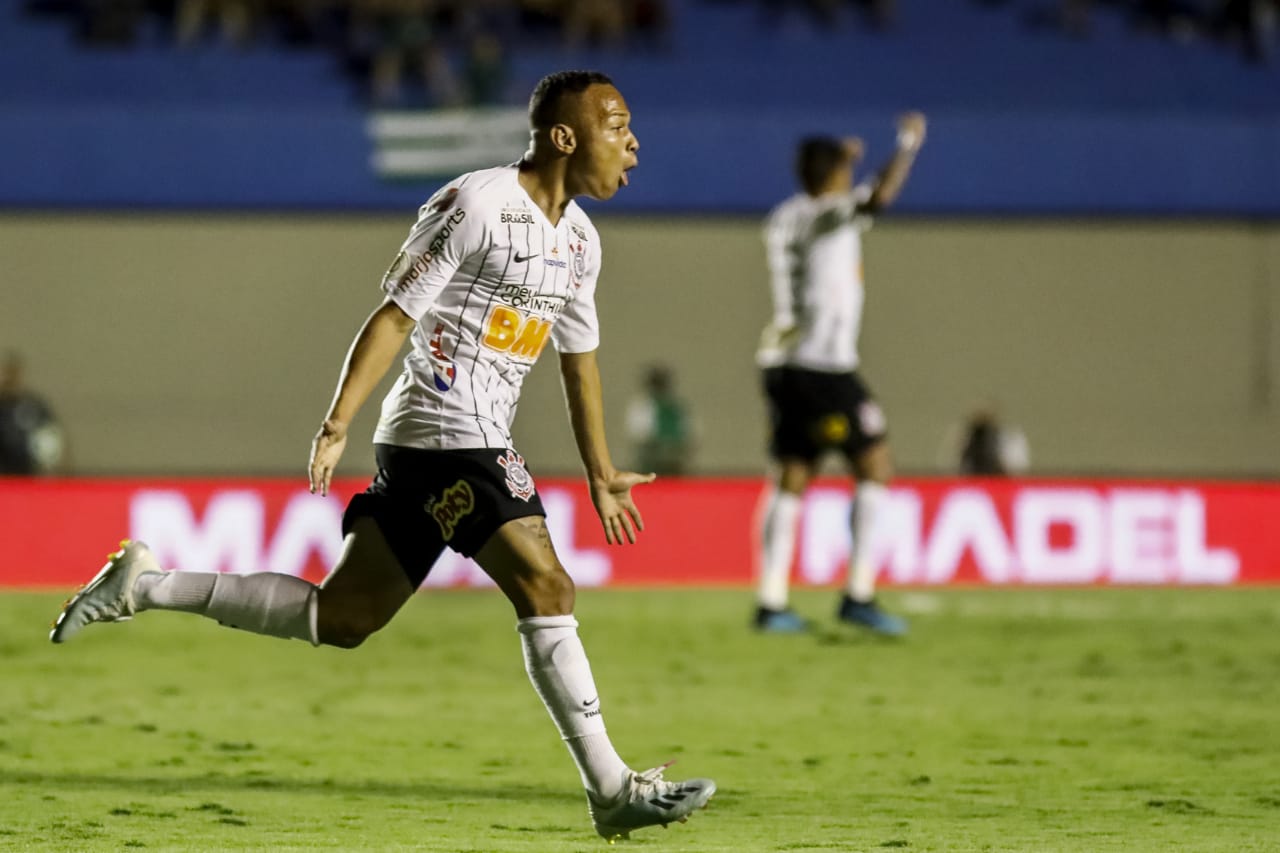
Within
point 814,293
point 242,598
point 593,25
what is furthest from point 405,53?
point 242,598

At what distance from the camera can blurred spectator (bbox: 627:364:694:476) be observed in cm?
2192

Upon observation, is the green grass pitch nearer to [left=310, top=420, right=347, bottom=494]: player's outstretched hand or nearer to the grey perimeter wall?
[left=310, top=420, right=347, bottom=494]: player's outstretched hand

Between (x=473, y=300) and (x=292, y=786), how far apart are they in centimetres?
191

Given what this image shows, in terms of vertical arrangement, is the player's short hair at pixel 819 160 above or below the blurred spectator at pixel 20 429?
above

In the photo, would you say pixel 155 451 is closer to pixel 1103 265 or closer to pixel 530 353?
pixel 1103 265

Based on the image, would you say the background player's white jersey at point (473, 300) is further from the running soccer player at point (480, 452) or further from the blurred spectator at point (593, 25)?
the blurred spectator at point (593, 25)

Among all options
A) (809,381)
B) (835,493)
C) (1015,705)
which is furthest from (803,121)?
(1015,705)

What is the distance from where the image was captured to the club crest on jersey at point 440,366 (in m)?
5.65

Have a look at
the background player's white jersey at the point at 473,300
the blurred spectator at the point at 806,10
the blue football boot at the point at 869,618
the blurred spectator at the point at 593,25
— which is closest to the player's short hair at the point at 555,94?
the background player's white jersey at the point at 473,300

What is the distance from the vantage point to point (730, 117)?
22.6 metres

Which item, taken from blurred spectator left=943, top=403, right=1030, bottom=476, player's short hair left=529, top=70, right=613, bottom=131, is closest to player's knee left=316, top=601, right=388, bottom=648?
player's short hair left=529, top=70, right=613, bottom=131

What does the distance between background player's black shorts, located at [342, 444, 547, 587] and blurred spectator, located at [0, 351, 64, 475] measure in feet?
48.8

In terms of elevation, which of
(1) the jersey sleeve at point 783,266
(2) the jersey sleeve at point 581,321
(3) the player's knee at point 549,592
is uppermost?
(1) the jersey sleeve at point 783,266

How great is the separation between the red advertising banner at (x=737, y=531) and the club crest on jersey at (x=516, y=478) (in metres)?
9.22
